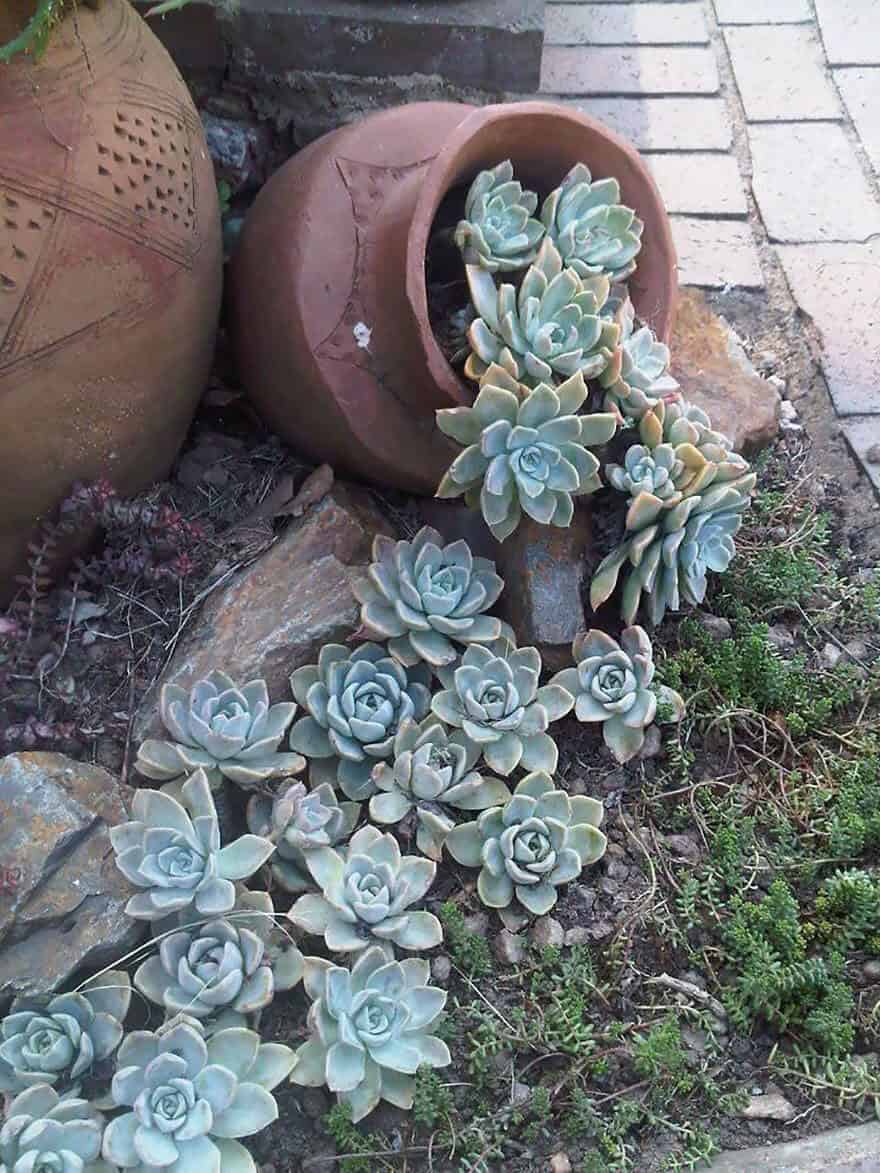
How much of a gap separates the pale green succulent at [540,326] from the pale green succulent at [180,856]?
741mm

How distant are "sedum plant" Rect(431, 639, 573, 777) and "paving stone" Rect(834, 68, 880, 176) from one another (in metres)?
1.80

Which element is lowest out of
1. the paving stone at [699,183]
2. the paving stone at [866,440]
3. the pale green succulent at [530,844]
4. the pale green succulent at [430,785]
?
the paving stone at [866,440]

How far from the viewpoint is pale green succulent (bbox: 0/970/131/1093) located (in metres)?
1.28

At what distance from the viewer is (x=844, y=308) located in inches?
93.7

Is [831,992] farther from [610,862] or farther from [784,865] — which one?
[610,862]

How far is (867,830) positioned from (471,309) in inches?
39.1

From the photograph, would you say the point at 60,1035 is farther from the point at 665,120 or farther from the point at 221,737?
the point at 665,120

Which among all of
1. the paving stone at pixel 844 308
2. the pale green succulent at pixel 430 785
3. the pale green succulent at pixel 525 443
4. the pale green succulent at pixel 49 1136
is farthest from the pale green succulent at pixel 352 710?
the paving stone at pixel 844 308

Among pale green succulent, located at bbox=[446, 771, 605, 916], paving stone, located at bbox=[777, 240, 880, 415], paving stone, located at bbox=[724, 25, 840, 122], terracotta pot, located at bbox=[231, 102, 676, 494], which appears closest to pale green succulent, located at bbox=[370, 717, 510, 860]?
pale green succulent, located at bbox=[446, 771, 605, 916]

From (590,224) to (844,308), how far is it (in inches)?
34.7

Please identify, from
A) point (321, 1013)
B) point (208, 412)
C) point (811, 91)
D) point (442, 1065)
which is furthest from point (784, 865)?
point (811, 91)

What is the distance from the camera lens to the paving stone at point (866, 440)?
2102 mm

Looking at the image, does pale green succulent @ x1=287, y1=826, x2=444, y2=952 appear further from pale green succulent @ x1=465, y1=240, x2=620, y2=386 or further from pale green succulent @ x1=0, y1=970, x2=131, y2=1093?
pale green succulent @ x1=465, y1=240, x2=620, y2=386

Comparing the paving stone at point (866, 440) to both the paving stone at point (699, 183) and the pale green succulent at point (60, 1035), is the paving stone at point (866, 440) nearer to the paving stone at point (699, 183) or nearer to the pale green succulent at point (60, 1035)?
the paving stone at point (699, 183)
